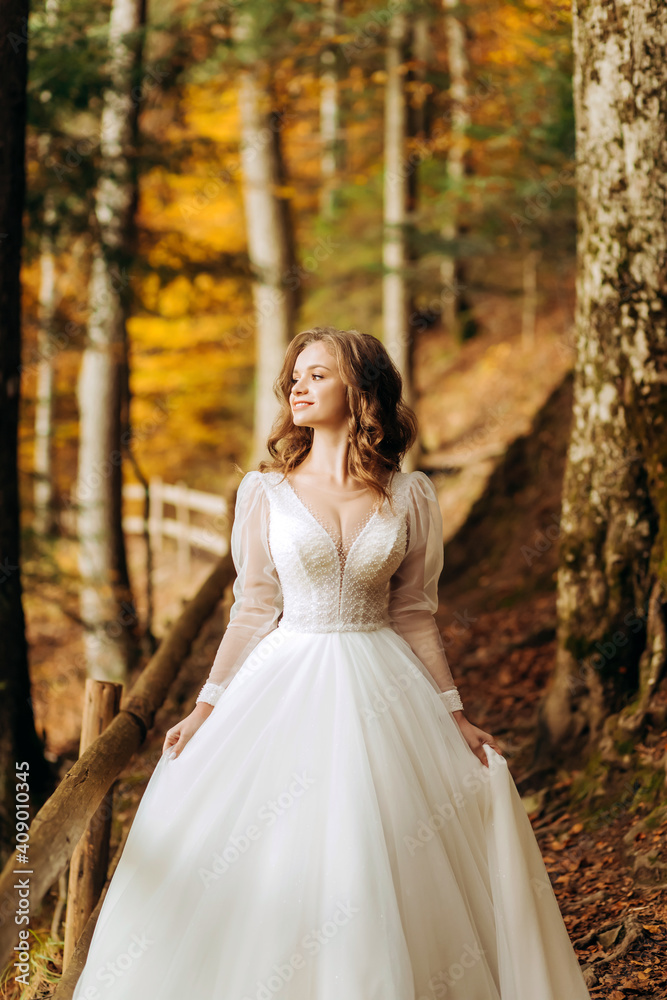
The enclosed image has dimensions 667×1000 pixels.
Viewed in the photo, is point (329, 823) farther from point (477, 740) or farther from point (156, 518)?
point (156, 518)

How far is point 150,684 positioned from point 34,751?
97 cm

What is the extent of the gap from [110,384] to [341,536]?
19.0 ft

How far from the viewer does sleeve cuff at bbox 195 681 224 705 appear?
2818mm

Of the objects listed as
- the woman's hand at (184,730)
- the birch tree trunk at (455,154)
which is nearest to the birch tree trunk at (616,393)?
the woman's hand at (184,730)

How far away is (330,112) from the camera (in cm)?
1438

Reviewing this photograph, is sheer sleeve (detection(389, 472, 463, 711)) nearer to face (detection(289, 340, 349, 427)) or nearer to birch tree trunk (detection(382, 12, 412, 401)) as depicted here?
face (detection(289, 340, 349, 427))

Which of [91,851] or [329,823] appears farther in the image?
[91,851]

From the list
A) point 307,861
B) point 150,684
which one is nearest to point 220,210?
point 150,684

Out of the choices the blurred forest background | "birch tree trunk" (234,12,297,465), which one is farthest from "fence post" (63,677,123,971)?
"birch tree trunk" (234,12,297,465)

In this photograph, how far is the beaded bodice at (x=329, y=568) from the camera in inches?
113

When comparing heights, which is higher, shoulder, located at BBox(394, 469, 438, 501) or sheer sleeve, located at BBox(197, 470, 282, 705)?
shoulder, located at BBox(394, 469, 438, 501)

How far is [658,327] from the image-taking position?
383 cm

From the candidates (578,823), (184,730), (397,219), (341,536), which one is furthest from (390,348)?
(184,730)

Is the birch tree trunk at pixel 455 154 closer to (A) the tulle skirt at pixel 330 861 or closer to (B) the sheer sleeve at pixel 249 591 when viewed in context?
(B) the sheer sleeve at pixel 249 591
